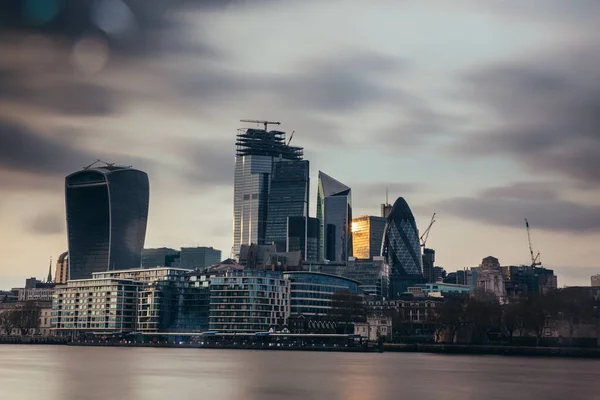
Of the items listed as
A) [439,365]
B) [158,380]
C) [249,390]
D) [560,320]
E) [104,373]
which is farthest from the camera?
[560,320]

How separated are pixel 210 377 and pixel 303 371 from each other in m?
15.9

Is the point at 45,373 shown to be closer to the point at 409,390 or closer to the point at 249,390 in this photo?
the point at 249,390

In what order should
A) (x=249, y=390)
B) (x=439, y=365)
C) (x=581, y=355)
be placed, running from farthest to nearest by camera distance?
(x=581, y=355), (x=439, y=365), (x=249, y=390)

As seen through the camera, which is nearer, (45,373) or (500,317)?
(45,373)

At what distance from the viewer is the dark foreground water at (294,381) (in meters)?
86.1

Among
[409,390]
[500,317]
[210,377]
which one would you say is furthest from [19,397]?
[500,317]

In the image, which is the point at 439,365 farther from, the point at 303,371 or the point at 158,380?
the point at 158,380

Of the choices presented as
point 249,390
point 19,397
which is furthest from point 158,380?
point 19,397

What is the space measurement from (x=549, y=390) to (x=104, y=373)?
2193 inches

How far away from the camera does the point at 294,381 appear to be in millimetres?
101375

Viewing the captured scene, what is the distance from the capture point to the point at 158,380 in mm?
102562

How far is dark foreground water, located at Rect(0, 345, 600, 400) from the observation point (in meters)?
86.1

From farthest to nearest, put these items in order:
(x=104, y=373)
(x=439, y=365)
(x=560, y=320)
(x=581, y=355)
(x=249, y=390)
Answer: (x=560, y=320) → (x=581, y=355) → (x=439, y=365) → (x=104, y=373) → (x=249, y=390)

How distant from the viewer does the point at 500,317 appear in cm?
19725
